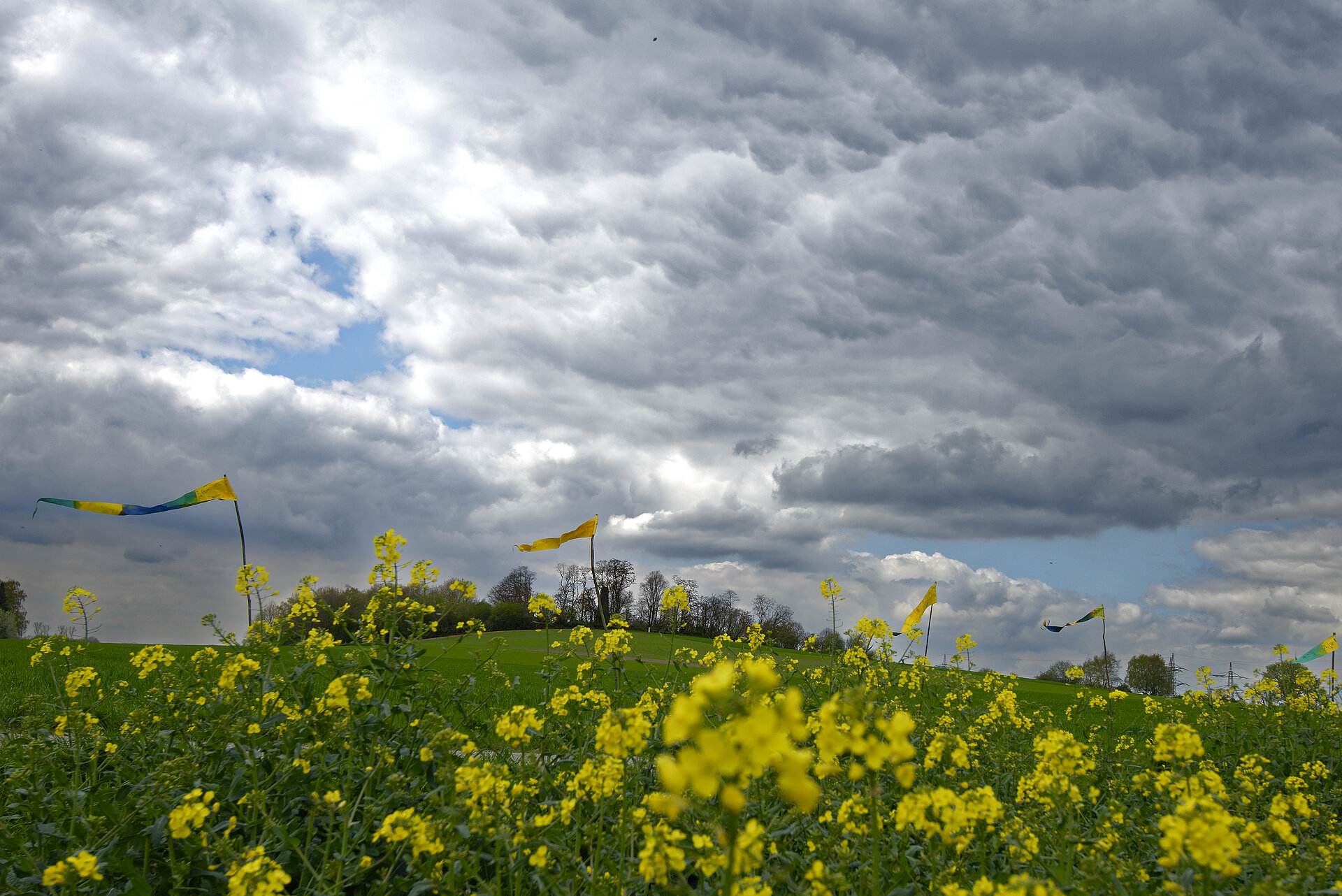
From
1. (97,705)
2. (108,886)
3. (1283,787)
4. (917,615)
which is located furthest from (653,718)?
(917,615)

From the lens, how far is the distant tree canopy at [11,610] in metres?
29.5

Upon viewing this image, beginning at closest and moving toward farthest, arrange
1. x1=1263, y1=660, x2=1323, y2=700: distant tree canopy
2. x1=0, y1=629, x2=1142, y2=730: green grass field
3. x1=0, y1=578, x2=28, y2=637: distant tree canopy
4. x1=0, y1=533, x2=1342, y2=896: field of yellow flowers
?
1. x1=0, y1=533, x2=1342, y2=896: field of yellow flowers
2. x1=0, y1=629, x2=1142, y2=730: green grass field
3. x1=1263, y1=660, x2=1323, y2=700: distant tree canopy
4. x1=0, y1=578, x2=28, y2=637: distant tree canopy

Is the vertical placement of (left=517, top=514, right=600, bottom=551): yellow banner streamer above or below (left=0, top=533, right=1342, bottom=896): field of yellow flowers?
above

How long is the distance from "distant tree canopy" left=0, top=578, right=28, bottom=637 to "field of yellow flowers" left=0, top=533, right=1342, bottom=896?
3112 cm

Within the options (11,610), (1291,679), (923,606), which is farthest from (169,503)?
(11,610)

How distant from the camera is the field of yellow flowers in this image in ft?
8.05

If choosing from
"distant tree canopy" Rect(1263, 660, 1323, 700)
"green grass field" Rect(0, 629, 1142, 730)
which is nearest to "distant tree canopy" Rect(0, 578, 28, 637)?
"green grass field" Rect(0, 629, 1142, 730)

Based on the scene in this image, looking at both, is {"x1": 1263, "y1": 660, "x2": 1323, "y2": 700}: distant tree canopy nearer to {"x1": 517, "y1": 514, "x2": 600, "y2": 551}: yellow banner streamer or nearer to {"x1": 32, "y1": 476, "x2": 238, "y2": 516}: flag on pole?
{"x1": 517, "y1": 514, "x2": 600, "y2": 551}: yellow banner streamer

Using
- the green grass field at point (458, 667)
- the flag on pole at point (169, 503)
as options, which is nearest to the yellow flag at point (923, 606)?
the green grass field at point (458, 667)

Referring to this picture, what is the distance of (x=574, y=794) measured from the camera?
14.5 feet

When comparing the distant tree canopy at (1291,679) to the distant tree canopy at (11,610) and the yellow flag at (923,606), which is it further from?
the distant tree canopy at (11,610)

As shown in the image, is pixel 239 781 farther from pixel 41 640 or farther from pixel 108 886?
pixel 41 640

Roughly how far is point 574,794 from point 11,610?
5070cm

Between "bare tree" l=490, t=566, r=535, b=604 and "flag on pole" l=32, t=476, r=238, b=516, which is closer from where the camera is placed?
"flag on pole" l=32, t=476, r=238, b=516
